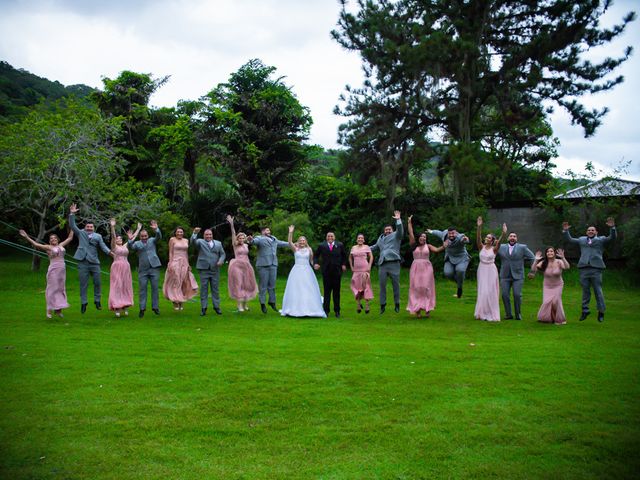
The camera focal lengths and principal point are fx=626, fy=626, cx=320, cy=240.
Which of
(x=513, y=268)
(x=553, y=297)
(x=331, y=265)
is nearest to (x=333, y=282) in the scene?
(x=331, y=265)

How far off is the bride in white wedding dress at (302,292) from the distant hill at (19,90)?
25.2 meters

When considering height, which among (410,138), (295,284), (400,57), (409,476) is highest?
(400,57)

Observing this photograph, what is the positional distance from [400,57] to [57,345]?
19.5m

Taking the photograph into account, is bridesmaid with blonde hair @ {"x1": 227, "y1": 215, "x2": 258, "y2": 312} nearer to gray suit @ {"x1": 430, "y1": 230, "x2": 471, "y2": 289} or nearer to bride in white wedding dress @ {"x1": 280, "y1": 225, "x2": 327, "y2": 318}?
bride in white wedding dress @ {"x1": 280, "y1": 225, "x2": 327, "y2": 318}

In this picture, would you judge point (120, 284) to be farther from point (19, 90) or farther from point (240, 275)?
point (19, 90)

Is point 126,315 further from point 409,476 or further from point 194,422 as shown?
point 409,476

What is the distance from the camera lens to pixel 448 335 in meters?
12.0

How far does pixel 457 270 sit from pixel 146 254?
25.2ft

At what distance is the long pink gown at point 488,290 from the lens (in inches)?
566

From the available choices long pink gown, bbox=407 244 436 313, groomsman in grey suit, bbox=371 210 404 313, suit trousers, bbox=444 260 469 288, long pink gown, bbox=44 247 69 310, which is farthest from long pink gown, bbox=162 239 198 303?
suit trousers, bbox=444 260 469 288

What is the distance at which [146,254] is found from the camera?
48.6ft

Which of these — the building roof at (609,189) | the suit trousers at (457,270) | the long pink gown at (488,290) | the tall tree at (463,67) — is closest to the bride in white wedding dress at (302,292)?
the suit trousers at (457,270)

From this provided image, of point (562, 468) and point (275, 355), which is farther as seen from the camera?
point (275, 355)

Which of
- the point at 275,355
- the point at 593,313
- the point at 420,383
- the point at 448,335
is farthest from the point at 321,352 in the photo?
the point at 593,313
